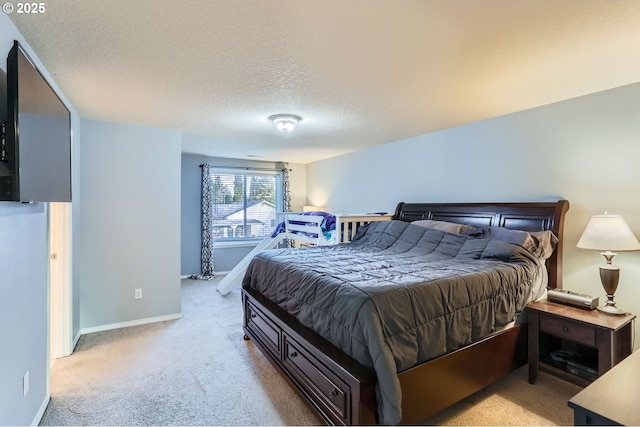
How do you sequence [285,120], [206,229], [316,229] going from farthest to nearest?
1. [206,229]
2. [316,229]
3. [285,120]

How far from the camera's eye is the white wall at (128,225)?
129 inches

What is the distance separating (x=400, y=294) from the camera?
1768 mm

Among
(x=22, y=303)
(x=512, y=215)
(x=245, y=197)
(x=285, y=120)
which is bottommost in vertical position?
(x=22, y=303)

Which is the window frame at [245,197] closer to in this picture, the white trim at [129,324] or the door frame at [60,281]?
the white trim at [129,324]

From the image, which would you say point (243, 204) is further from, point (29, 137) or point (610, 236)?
point (610, 236)

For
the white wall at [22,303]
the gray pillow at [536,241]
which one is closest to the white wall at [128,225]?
the white wall at [22,303]

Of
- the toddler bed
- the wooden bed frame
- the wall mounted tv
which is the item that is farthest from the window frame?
the wall mounted tv

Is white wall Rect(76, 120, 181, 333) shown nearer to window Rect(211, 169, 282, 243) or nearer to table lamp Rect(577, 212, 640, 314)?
window Rect(211, 169, 282, 243)

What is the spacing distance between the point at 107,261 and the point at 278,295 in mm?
2174

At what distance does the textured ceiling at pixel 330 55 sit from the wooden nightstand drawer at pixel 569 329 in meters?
1.79

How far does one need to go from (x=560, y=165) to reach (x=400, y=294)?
7.29ft

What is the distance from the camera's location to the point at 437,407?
5.98ft

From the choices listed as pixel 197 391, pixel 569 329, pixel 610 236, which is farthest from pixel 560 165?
pixel 197 391

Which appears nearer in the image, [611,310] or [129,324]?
[611,310]
